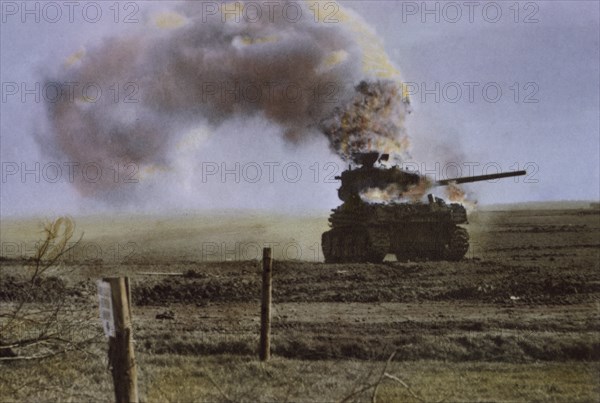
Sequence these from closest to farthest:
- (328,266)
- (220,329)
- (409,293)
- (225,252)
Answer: (220,329) < (409,293) < (328,266) < (225,252)

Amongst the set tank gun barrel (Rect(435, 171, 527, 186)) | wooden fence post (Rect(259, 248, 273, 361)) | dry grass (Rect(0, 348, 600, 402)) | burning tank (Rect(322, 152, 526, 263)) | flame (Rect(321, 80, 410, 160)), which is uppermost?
flame (Rect(321, 80, 410, 160))

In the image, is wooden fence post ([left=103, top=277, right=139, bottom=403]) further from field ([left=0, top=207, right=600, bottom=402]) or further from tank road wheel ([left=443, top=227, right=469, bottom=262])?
tank road wheel ([left=443, top=227, right=469, bottom=262])

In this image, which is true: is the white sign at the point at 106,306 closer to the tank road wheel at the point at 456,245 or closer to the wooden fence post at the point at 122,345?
the wooden fence post at the point at 122,345

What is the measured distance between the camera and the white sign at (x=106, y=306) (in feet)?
21.2

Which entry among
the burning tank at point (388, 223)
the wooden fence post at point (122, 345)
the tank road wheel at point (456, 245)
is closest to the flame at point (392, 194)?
the burning tank at point (388, 223)

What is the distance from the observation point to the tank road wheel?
22.5m

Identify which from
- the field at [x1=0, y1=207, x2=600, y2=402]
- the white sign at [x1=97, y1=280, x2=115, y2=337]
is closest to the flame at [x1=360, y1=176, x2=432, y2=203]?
the field at [x1=0, y1=207, x2=600, y2=402]

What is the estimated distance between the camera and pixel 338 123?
22.8m

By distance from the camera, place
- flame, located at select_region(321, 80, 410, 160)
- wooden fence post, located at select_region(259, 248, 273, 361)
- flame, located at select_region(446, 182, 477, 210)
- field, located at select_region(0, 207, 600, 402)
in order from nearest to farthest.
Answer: field, located at select_region(0, 207, 600, 402)
wooden fence post, located at select_region(259, 248, 273, 361)
flame, located at select_region(321, 80, 410, 160)
flame, located at select_region(446, 182, 477, 210)

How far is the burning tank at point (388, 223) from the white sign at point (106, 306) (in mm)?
15352

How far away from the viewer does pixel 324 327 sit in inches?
500

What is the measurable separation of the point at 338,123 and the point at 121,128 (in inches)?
311

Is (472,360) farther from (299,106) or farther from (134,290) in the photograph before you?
(299,106)

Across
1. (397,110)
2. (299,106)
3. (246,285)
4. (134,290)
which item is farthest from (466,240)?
(134,290)
